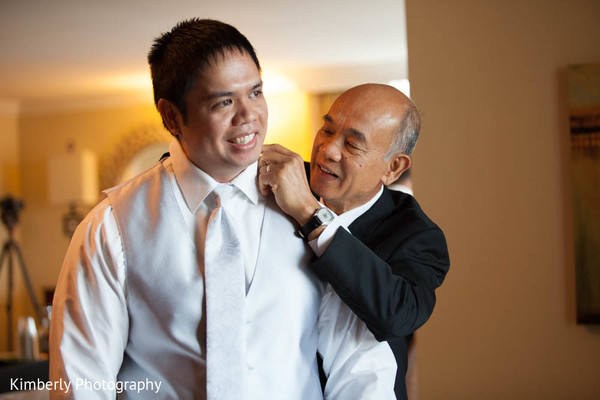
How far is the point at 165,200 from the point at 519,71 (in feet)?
6.69

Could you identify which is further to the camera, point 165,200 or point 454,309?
point 454,309

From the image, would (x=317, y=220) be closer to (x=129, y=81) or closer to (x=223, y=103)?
(x=223, y=103)

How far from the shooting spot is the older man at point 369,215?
1.40m

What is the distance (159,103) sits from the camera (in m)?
1.43

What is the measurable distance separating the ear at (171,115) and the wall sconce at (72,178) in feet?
21.1

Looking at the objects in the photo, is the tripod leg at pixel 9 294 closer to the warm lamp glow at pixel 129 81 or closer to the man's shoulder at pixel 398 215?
the warm lamp glow at pixel 129 81

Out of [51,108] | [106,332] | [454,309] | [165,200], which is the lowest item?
[454,309]

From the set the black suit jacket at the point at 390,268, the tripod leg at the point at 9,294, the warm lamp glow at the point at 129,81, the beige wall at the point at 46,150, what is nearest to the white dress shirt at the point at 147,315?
the black suit jacket at the point at 390,268

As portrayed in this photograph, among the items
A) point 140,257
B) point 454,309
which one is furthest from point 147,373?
point 454,309

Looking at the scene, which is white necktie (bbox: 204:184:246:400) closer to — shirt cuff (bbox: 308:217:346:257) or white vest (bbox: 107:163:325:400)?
white vest (bbox: 107:163:325:400)

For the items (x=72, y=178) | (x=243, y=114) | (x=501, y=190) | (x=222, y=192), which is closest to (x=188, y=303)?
(x=222, y=192)

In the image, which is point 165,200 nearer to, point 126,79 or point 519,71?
point 519,71

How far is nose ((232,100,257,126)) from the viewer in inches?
52.1

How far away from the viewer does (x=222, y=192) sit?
143 centimetres
